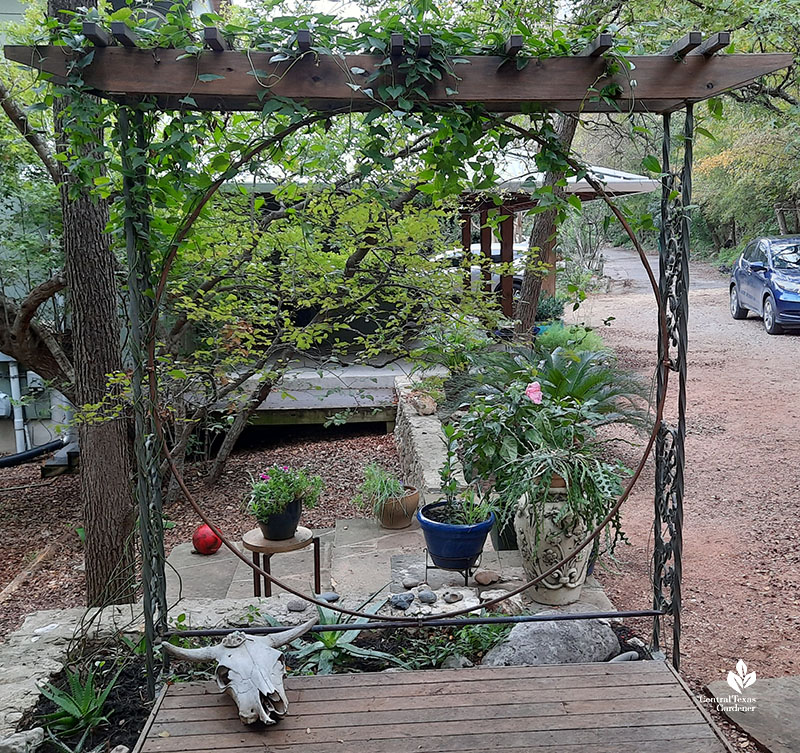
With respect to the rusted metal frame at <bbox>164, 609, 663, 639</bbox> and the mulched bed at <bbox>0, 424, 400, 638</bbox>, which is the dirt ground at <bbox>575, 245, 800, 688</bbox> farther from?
the mulched bed at <bbox>0, 424, 400, 638</bbox>

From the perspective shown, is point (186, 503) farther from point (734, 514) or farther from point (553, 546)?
point (734, 514)

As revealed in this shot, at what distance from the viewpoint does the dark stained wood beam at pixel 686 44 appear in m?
2.09

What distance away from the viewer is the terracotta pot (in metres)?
5.28

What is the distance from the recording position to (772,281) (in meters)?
11.2

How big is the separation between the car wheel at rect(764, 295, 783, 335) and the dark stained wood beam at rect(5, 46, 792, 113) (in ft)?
33.7

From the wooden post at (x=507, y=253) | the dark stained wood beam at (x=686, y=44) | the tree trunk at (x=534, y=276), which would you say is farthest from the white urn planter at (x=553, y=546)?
the wooden post at (x=507, y=253)

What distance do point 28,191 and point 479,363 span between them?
3.82 m

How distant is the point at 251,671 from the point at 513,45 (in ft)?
6.79

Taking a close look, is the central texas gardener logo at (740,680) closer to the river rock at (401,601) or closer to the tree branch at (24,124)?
the river rock at (401,601)

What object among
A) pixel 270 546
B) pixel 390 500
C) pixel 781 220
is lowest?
pixel 390 500

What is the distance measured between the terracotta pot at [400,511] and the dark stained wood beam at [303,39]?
371 centimetres

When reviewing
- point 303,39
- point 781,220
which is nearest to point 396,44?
point 303,39

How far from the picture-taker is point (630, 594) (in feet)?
13.4

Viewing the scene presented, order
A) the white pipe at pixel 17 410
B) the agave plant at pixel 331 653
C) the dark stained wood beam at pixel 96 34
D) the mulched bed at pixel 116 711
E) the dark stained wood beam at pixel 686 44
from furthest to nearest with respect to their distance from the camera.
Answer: the white pipe at pixel 17 410 → the agave plant at pixel 331 653 → the mulched bed at pixel 116 711 → the dark stained wood beam at pixel 686 44 → the dark stained wood beam at pixel 96 34
